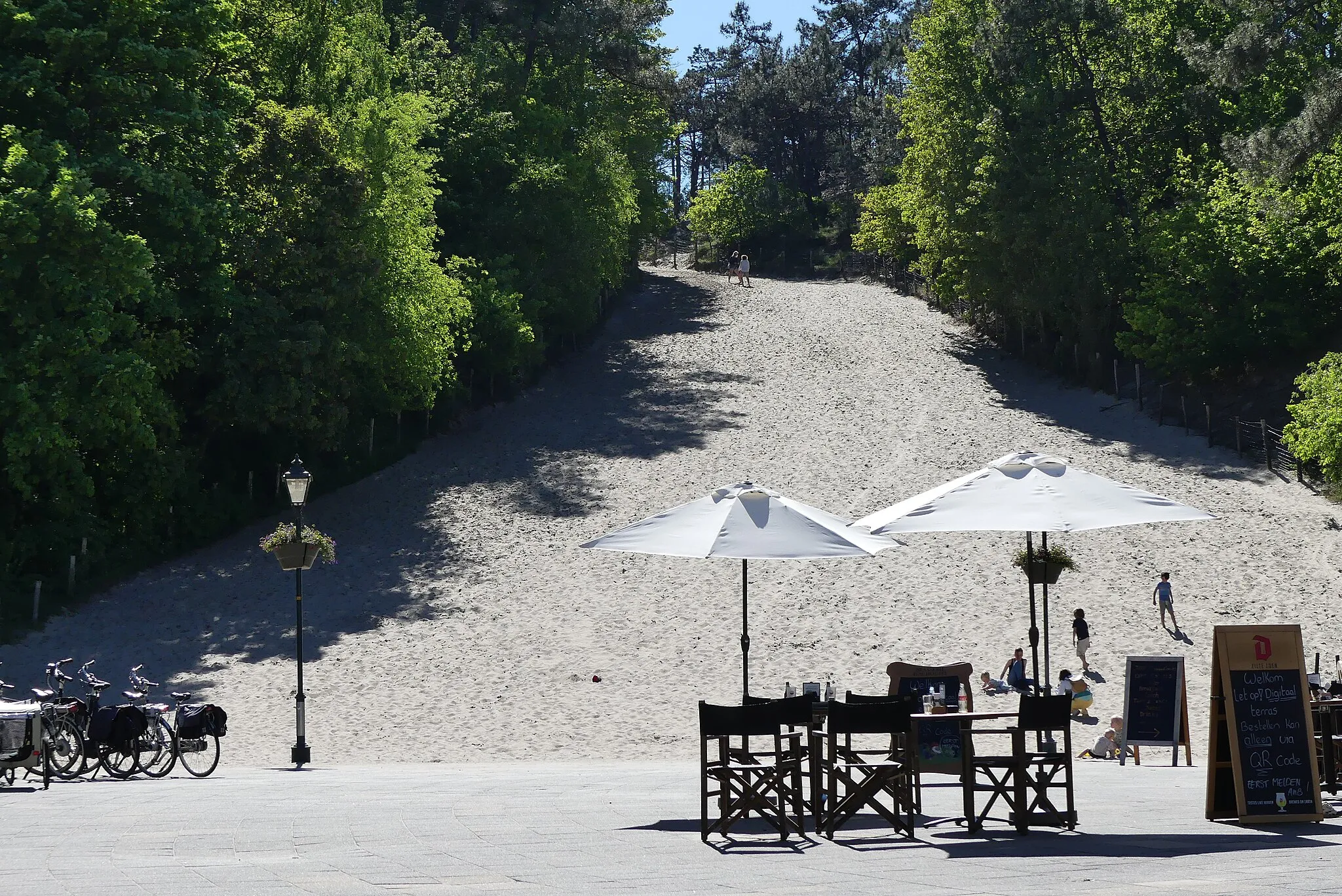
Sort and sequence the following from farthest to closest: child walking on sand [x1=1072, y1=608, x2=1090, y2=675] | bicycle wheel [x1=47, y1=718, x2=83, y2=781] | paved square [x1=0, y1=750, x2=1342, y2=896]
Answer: child walking on sand [x1=1072, y1=608, x2=1090, y2=675], bicycle wheel [x1=47, y1=718, x2=83, y2=781], paved square [x1=0, y1=750, x2=1342, y2=896]

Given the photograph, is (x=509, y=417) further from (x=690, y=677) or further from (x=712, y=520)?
(x=712, y=520)

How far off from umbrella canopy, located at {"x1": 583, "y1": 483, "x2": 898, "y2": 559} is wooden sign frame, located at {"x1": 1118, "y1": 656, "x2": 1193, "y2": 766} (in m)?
5.50

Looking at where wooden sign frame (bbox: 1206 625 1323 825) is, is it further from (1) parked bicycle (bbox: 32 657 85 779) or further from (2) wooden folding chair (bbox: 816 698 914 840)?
(1) parked bicycle (bbox: 32 657 85 779)

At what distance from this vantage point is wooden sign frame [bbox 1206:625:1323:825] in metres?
9.81

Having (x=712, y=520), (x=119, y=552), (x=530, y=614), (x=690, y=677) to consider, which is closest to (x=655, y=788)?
(x=712, y=520)

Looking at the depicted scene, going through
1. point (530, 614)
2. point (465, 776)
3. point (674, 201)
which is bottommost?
point (465, 776)

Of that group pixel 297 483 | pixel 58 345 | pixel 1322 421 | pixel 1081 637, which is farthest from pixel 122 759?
pixel 1322 421

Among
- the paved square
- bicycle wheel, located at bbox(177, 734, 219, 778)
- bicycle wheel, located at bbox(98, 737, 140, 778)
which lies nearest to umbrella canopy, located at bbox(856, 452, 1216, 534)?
the paved square

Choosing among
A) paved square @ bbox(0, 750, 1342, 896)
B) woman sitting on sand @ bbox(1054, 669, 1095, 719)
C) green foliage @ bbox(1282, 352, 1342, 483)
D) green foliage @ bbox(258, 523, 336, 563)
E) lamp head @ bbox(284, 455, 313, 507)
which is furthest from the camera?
green foliage @ bbox(1282, 352, 1342, 483)

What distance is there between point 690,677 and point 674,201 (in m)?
99.4

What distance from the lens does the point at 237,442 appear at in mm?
33500

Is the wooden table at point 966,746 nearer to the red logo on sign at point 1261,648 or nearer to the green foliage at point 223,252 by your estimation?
the red logo on sign at point 1261,648

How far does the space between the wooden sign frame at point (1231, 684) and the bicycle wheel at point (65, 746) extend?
35.8ft

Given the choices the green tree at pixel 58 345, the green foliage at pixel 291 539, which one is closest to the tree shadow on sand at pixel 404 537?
the green tree at pixel 58 345
